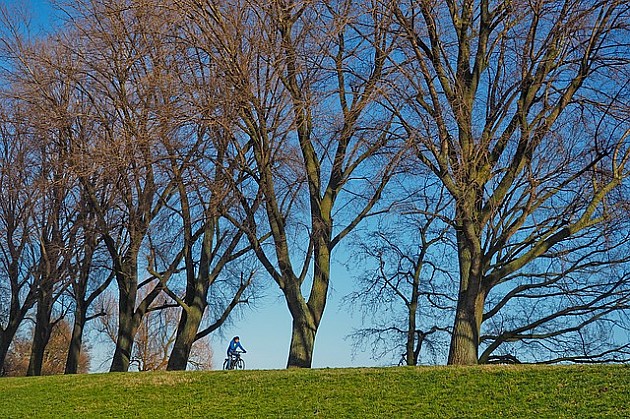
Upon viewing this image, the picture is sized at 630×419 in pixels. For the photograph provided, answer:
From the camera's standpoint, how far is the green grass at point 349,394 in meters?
13.0

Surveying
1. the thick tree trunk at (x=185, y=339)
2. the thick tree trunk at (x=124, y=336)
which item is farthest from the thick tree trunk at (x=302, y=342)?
the thick tree trunk at (x=124, y=336)

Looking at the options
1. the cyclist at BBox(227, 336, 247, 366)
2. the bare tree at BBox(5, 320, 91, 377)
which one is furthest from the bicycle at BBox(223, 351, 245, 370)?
the bare tree at BBox(5, 320, 91, 377)

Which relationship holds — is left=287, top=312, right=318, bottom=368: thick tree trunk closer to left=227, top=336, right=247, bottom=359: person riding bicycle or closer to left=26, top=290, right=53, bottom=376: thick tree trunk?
left=227, top=336, right=247, bottom=359: person riding bicycle

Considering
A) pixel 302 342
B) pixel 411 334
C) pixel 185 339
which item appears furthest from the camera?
pixel 411 334

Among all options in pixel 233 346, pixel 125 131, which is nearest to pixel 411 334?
pixel 233 346

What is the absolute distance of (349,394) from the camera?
48.9ft

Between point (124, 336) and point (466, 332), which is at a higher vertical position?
point (124, 336)

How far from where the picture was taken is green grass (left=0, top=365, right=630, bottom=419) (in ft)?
42.8

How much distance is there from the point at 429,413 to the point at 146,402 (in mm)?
5955

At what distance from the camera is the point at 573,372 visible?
14055mm

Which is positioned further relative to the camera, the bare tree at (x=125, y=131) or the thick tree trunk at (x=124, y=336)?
the thick tree trunk at (x=124, y=336)

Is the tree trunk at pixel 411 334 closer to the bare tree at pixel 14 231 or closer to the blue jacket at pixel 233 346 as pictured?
the blue jacket at pixel 233 346

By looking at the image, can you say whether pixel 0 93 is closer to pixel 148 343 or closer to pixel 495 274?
pixel 495 274

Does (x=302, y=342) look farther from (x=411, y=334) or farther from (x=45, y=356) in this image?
(x=45, y=356)
